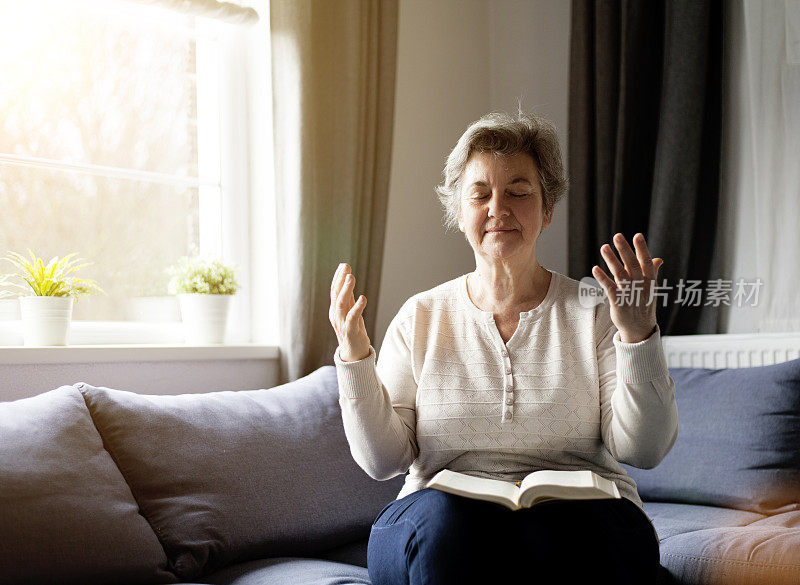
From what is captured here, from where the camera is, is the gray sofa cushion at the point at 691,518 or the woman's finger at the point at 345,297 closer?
the woman's finger at the point at 345,297

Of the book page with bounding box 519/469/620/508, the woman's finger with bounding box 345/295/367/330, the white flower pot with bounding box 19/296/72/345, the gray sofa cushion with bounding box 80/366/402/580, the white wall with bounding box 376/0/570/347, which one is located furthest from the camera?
the white wall with bounding box 376/0/570/347


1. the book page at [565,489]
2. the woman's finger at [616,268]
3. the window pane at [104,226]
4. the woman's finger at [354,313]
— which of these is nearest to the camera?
the book page at [565,489]

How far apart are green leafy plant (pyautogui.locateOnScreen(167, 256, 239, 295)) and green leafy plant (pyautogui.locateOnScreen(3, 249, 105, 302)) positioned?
10.5 inches

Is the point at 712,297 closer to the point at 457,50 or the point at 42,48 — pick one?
the point at 457,50

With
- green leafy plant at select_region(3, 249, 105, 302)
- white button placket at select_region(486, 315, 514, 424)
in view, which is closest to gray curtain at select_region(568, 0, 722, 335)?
white button placket at select_region(486, 315, 514, 424)

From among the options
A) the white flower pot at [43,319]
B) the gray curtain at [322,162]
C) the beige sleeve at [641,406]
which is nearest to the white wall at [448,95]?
the gray curtain at [322,162]

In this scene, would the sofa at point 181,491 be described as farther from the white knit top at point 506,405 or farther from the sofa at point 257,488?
the white knit top at point 506,405

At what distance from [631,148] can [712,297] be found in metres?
0.62

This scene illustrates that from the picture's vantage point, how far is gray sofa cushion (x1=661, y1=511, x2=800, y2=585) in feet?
5.67

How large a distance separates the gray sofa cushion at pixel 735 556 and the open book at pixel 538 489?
60 centimetres

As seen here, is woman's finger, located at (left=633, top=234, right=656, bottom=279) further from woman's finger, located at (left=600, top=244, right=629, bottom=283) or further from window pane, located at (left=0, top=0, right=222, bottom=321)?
window pane, located at (left=0, top=0, right=222, bottom=321)

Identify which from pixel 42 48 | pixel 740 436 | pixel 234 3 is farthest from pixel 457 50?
pixel 740 436

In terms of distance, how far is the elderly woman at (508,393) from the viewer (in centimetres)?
137

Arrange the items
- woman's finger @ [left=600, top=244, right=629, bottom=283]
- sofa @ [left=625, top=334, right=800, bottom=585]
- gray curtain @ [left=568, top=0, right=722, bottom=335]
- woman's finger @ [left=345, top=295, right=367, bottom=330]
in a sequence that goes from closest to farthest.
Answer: woman's finger @ [left=600, top=244, right=629, bottom=283] → woman's finger @ [left=345, top=295, right=367, bottom=330] → sofa @ [left=625, top=334, right=800, bottom=585] → gray curtain @ [left=568, top=0, right=722, bottom=335]
